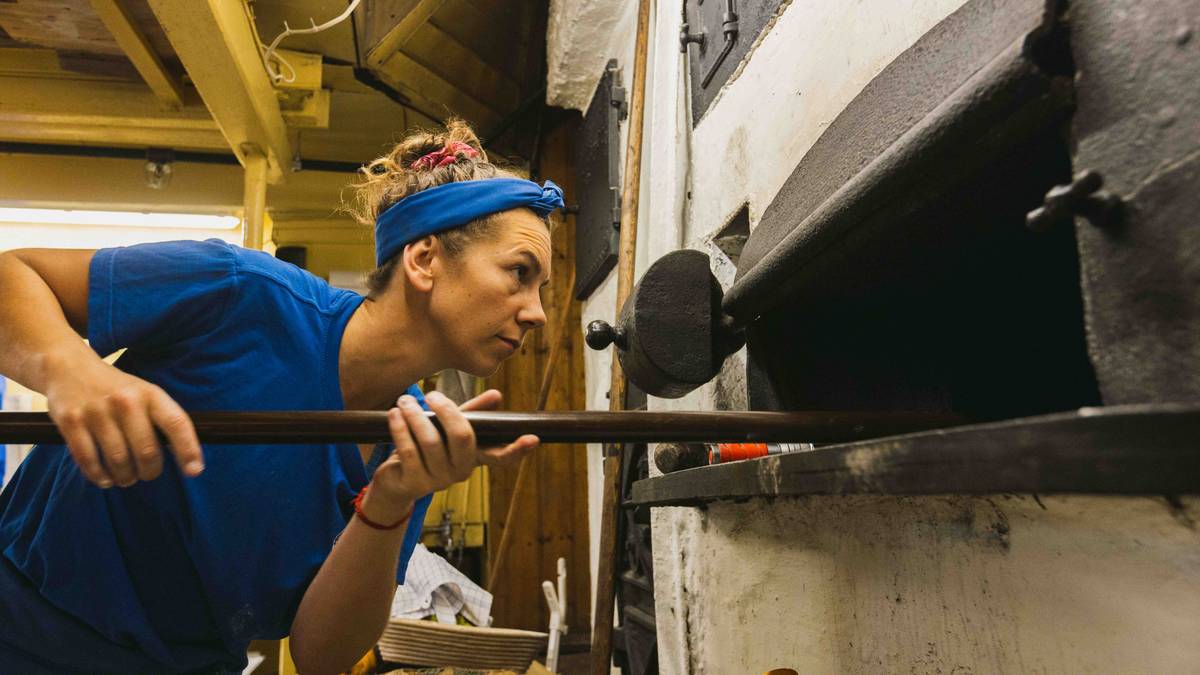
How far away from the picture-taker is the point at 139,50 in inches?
109

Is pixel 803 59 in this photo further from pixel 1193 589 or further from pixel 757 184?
pixel 1193 589

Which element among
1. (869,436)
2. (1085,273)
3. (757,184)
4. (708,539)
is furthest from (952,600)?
(757,184)

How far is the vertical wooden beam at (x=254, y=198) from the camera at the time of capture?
114 inches

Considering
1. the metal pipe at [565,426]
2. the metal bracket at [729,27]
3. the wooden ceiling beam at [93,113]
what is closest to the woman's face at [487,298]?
the metal pipe at [565,426]

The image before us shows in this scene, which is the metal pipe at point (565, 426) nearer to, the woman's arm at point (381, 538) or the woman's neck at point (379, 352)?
the woman's arm at point (381, 538)

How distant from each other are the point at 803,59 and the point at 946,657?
95 centimetres

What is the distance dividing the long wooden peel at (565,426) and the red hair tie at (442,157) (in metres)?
0.72

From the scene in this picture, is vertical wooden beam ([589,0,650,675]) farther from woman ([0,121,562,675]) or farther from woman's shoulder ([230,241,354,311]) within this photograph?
woman's shoulder ([230,241,354,311])

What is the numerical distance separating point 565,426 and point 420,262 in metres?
0.59

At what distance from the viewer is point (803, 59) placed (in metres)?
1.22

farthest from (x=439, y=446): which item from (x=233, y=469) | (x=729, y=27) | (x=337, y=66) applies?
(x=337, y=66)

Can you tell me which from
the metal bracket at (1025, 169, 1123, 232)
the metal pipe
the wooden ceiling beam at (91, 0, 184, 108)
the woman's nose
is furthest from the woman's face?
the wooden ceiling beam at (91, 0, 184, 108)

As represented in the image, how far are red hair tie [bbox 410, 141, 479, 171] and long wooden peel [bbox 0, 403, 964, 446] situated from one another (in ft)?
2.38

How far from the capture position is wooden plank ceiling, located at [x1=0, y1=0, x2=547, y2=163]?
296 cm
